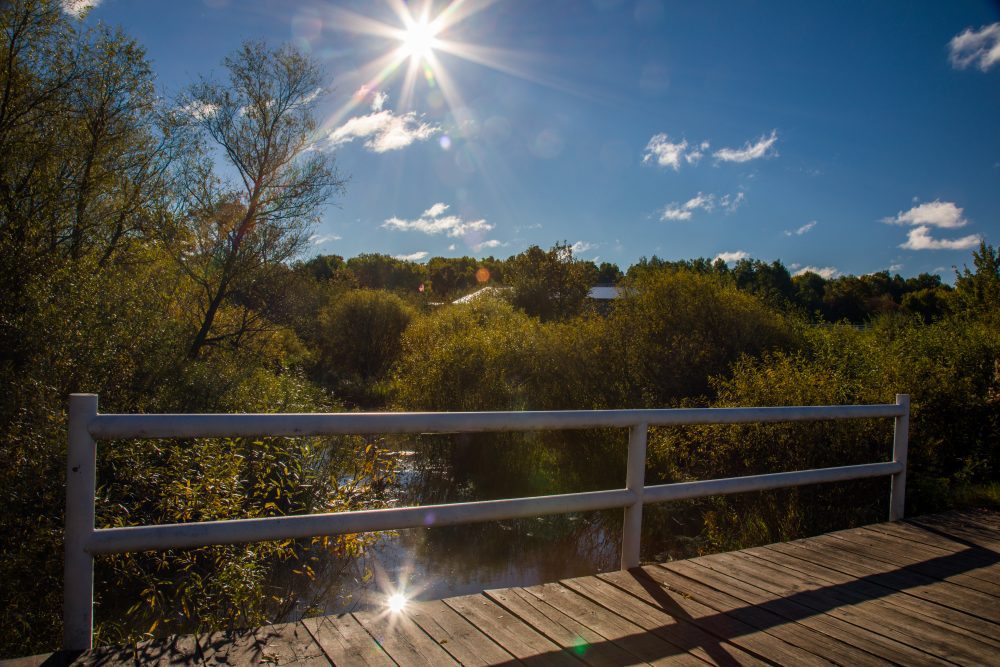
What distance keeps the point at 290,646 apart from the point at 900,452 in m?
4.50

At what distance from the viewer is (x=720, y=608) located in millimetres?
3195

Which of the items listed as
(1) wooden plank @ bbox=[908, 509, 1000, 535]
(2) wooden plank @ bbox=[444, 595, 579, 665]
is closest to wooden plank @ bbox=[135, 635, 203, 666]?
(2) wooden plank @ bbox=[444, 595, 579, 665]

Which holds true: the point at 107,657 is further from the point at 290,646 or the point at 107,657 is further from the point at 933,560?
the point at 933,560

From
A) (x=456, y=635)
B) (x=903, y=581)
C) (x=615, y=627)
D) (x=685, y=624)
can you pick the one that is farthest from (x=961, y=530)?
(x=456, y=635)

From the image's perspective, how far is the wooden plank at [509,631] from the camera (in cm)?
259

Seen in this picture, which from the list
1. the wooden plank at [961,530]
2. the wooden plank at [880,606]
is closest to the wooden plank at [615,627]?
the wooden plank at [880,606]

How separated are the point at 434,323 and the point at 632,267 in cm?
719

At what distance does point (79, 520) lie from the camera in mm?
2391

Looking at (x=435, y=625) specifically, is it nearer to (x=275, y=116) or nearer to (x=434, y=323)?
(x=275, y=116)

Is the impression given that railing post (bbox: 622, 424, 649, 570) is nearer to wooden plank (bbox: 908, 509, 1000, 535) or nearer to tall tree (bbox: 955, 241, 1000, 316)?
wooden plank (bbox: 908, 509, 1000, 535)

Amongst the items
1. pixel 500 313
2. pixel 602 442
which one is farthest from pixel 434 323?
pixel 602 442

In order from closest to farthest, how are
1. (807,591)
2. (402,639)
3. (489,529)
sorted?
(402,639) → (807,591) → (489,529)

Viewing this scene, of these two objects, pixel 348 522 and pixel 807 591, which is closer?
pixel 348 522

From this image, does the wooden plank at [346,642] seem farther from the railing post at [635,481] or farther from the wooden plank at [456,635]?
the railing post at [635,481]
